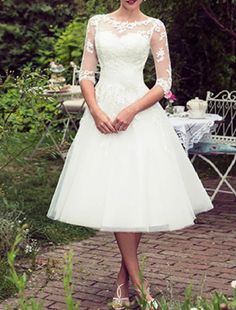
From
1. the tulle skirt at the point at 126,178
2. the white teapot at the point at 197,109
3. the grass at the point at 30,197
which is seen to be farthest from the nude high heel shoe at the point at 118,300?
the white teapot at the point at 197,109

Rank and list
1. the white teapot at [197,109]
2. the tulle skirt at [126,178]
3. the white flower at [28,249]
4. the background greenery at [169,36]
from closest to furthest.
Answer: the tulle skirt at [126,178] < the white flower at [28,249] < the white teapot at [197,109] < the background greenery at [169,36]

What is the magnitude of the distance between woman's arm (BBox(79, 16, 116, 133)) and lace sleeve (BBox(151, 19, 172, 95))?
37cm

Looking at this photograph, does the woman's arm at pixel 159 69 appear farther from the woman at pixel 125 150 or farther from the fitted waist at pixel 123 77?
the fitted waist at pixel 123 77

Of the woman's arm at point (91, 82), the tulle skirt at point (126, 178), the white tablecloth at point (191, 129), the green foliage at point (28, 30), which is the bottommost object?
the green foliage at point (28, 30)

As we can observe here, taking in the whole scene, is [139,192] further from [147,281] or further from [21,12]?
[21,12]

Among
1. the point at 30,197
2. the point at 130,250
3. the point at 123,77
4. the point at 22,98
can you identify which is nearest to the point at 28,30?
the point at 30,197

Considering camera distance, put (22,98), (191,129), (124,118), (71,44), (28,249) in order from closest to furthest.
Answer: (124,118)
(28,249)
(22,98)
(191,129)
(71,44)

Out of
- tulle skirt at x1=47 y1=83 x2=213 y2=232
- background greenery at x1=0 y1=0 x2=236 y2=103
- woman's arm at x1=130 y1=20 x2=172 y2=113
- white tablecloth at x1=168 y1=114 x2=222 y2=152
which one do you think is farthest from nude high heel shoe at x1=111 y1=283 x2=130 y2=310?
background greenery at x1=0 y1=0 x2=236 y2=103

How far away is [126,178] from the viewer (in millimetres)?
4898

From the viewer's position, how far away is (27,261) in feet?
20.3

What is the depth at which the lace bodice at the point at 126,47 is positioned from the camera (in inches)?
195

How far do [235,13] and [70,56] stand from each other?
3.33 m

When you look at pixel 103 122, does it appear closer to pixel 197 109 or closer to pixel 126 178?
pixel 126 178

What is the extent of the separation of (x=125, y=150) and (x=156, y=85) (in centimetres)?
44
